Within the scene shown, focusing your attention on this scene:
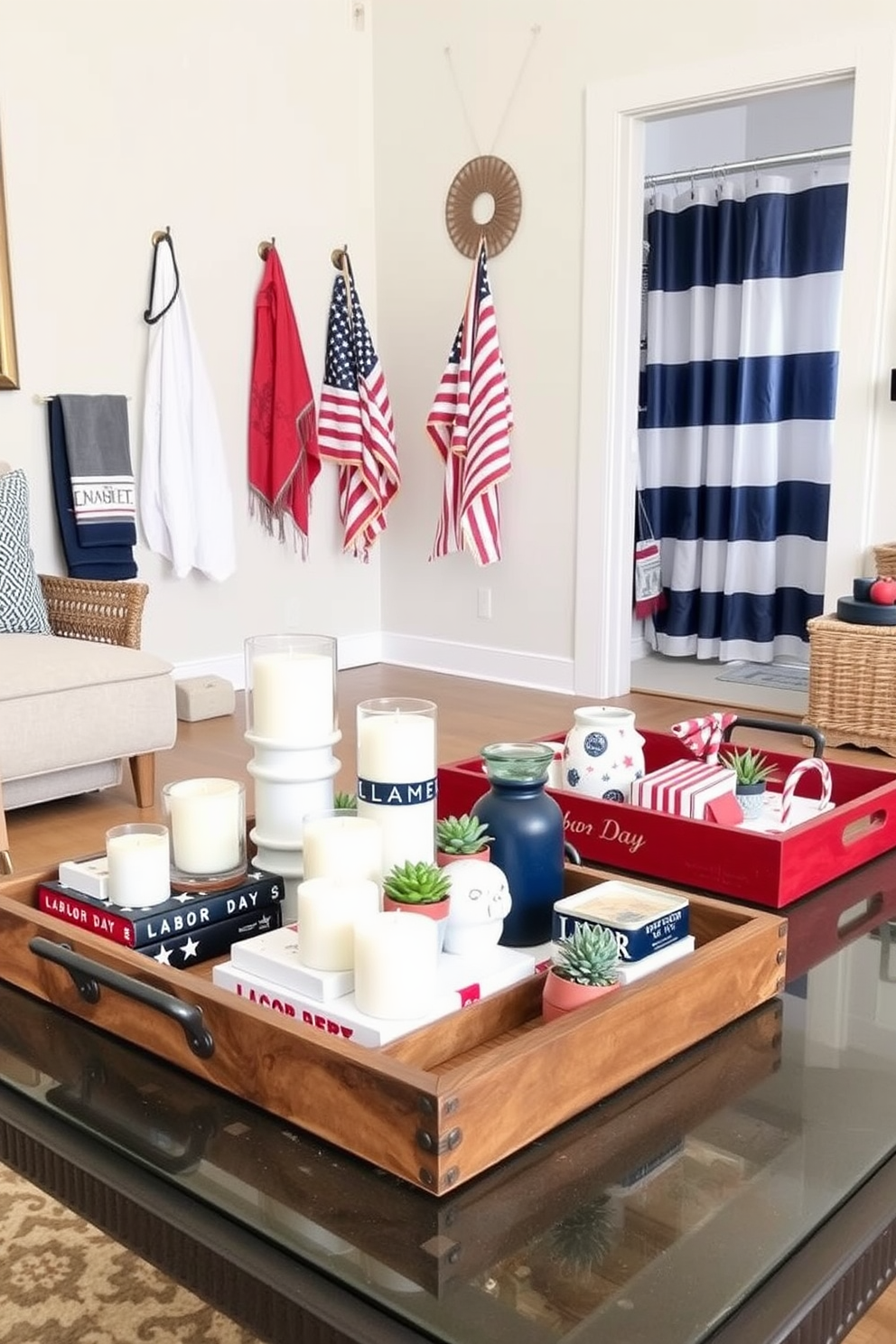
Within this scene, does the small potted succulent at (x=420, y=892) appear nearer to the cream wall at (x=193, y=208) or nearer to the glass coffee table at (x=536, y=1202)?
the glass coffee table at (x=536, y=1202)

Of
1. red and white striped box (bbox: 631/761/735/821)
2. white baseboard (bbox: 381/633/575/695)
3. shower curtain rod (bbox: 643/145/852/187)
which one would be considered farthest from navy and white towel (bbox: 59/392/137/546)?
red and white striped box (bbox: 631/761/735/821)

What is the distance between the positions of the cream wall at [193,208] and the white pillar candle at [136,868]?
3227mm

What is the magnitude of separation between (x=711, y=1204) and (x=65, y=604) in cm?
313

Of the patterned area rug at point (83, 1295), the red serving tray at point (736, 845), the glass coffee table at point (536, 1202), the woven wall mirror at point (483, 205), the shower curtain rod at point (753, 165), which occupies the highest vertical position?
the shower curtain rod at point (753, 165)

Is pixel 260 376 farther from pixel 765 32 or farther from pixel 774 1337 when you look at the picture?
pixel 774 1337

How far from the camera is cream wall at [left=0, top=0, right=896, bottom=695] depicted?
13.5 feet

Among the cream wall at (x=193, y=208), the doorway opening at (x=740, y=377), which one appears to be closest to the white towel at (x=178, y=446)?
the cream wall at (x=193, y=208)

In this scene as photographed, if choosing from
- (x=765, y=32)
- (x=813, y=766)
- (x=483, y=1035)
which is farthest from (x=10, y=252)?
A: (x=483, y=1035)

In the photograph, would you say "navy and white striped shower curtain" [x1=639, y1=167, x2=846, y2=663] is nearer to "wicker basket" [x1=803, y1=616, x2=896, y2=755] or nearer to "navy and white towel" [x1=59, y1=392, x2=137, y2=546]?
"wicker basket" [x1=803, y1=616, x2=896, y2=755]

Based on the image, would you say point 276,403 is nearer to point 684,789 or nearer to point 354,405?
point 354,405

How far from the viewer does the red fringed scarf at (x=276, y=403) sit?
4.76m

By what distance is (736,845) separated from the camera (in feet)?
4.68

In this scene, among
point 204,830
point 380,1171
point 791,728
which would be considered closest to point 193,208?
point 791,728

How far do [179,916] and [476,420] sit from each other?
3717 mm
